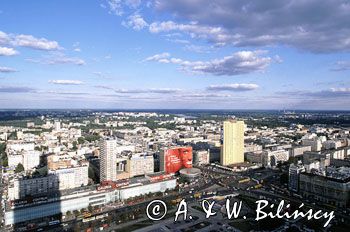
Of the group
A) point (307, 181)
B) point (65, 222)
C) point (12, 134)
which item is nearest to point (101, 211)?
point (65, 222)

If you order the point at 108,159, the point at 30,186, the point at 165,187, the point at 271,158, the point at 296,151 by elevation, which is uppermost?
the point at 108,159

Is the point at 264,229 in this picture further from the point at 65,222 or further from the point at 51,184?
the point at 51,184

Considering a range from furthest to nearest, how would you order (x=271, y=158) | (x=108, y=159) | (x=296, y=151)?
(x=296, y=151)
(x=271, y=158)
(x=108, y=159)

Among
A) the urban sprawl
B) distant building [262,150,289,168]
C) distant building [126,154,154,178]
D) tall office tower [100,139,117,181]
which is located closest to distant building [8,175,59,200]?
the urban sprawl

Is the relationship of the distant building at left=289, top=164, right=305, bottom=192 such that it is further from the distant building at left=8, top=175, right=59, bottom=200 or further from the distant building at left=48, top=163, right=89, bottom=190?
the distant building at left=8, top=175, right=59, bottom=200

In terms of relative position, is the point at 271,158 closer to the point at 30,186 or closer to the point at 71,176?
the point at 71,176

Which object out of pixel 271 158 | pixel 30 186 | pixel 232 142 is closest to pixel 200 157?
pixel 232 142

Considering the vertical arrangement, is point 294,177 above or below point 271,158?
above

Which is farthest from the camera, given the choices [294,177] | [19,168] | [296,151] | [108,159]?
[296,151]
